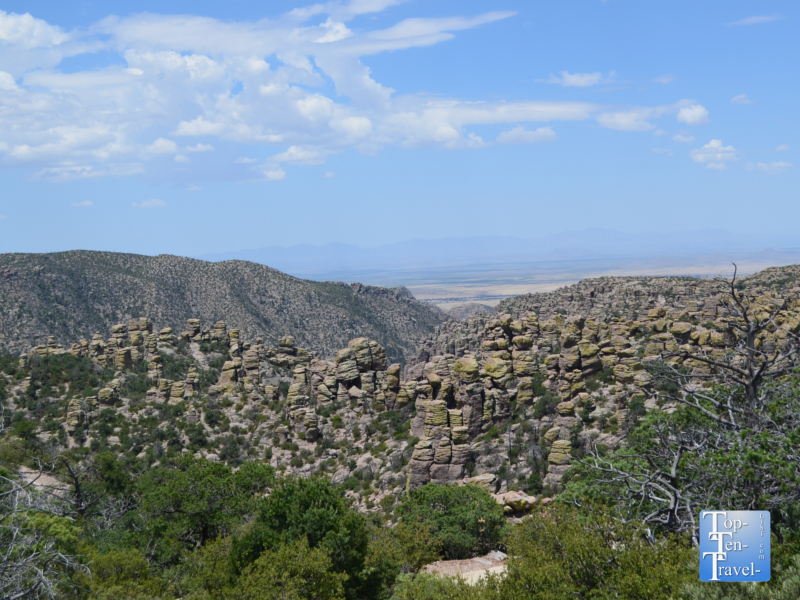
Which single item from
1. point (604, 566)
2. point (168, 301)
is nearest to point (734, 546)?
point (604, 566)

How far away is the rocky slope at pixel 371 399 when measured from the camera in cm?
4316

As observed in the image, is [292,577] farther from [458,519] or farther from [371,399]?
[371,399]

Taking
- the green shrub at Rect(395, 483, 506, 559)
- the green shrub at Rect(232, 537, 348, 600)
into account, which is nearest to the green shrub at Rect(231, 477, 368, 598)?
the green shrub at Rect(232, 537, 348, 600)

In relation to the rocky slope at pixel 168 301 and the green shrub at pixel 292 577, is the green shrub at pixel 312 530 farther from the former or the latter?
the rocky slope at pixel 168 301

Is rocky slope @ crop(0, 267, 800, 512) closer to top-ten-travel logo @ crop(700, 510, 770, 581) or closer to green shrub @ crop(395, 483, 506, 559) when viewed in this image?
green shrub @ crop(395, 483, 506, 559)

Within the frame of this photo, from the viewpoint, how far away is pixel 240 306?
13588 centimetres

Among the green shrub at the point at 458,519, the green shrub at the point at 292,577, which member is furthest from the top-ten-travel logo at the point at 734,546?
the green shrub at the point at 458,519

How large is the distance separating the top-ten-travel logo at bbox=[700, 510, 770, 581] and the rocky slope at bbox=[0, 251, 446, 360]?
113 meters

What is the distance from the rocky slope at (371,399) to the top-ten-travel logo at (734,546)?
2261 centimetres

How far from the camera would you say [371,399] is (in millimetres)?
56312

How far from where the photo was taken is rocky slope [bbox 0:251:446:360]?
381 feet

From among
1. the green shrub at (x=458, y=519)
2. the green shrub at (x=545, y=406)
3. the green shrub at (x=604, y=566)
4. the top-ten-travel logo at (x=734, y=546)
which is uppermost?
the top-ten-travel logo at (x=734, y=546)

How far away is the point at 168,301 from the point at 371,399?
298 ft

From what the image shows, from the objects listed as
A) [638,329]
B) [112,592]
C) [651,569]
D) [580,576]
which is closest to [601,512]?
[580,576]
